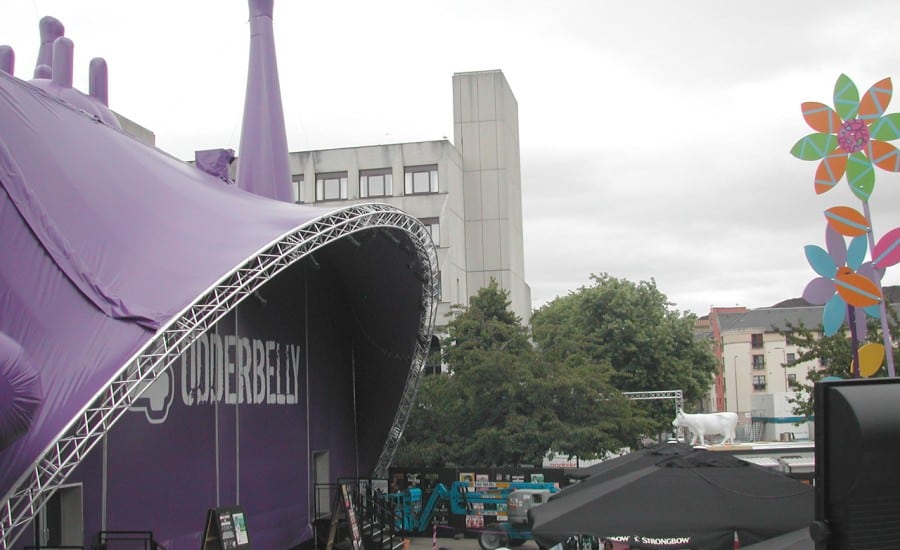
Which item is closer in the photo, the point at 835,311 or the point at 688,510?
the point at 688,510

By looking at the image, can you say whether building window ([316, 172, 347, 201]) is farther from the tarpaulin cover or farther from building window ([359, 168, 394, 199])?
the tarpaulin cover

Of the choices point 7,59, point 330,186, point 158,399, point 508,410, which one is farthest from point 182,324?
point 330,186

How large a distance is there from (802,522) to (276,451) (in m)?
14.7

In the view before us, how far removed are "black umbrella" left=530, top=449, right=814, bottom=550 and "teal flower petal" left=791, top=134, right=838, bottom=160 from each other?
397cm

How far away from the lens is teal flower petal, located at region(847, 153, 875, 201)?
10891 millimetres

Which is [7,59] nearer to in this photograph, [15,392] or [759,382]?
[15,392]

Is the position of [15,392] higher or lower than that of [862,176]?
lower

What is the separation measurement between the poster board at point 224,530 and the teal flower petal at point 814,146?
10.9m

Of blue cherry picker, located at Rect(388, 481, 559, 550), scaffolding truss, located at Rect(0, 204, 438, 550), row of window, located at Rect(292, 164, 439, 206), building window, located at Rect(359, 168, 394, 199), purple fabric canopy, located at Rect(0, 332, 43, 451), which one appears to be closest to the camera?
purple fabric canopy, located at Rect(0, 332, 43, 451)

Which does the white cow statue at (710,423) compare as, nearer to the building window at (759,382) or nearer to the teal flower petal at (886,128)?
the teal flower petal at (886,128)

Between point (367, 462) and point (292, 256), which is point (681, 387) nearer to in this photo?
point (367, 462)

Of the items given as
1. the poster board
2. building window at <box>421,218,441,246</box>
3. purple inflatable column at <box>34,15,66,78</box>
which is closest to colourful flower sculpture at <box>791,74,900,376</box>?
the poster board

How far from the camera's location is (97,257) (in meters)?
13.4

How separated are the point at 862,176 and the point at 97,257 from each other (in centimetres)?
1048
